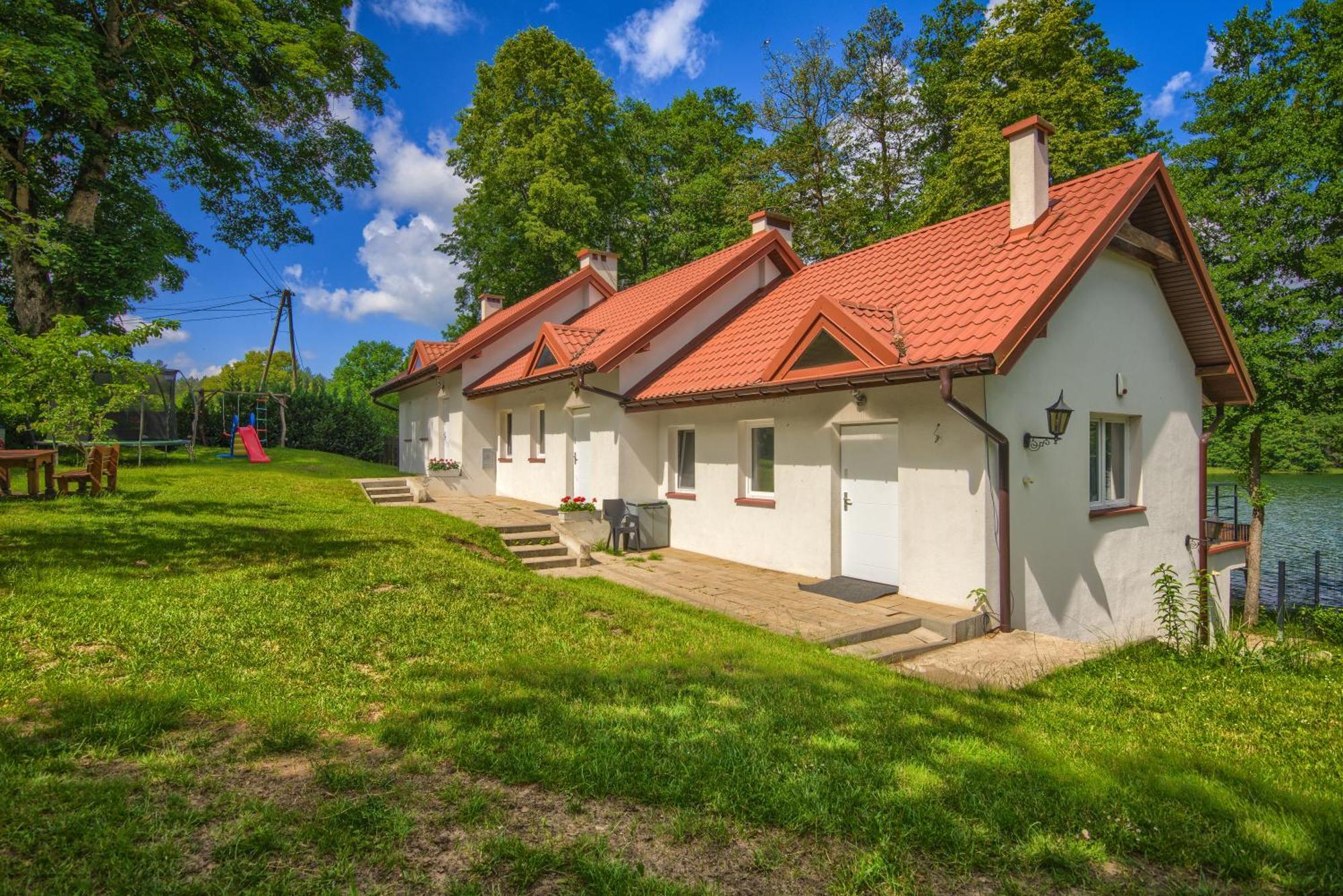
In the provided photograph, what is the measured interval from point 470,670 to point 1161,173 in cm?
1123

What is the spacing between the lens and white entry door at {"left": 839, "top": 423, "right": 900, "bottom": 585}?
9.00 metres

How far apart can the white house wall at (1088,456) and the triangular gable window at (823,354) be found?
1.90m

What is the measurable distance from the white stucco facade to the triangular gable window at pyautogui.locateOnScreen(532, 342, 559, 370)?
3.54ft

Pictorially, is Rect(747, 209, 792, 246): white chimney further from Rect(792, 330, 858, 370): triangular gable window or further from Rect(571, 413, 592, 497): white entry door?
Rect(792, 330, 858, 370): triangular gable window

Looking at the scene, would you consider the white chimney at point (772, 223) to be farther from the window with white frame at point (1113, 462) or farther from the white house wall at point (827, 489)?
the window with white frame at point (1113, 462)

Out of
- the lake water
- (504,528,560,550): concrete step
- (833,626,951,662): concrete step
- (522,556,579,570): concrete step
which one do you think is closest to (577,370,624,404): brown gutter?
(504,528,560,550): concrete step

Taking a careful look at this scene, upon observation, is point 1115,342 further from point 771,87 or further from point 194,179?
point 194,179

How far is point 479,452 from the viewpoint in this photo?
18562mm

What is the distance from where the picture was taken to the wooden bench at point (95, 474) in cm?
1153

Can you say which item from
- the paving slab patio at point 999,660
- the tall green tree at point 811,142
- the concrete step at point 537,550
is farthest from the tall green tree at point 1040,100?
the concrete step at point 537,550

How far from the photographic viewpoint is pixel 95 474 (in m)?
11.5

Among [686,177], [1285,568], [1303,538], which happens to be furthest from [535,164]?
[1303,538]

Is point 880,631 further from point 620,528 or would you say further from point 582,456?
point 582,456

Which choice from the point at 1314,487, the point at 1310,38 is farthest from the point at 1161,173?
the point at 1314,487
